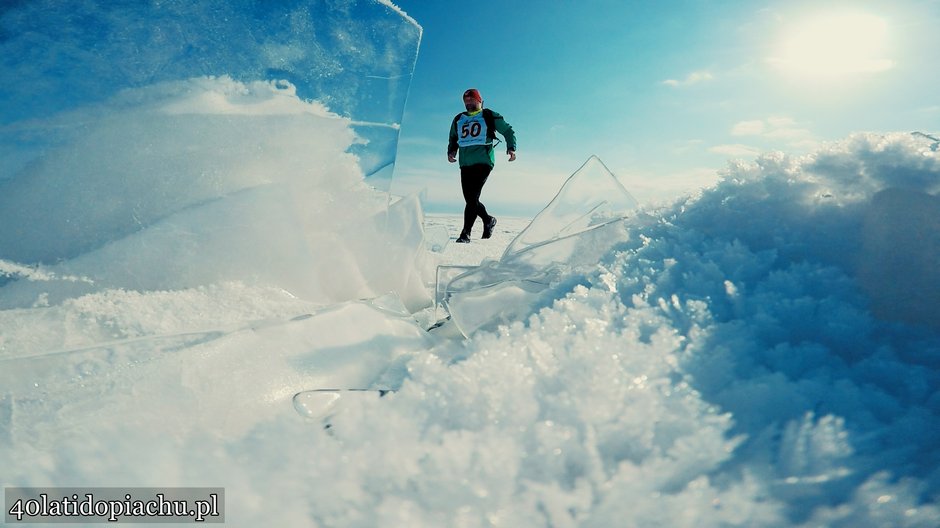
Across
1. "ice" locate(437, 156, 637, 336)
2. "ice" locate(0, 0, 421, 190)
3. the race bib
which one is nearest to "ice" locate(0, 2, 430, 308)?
"ice" locate(0, 0, 421, 190)

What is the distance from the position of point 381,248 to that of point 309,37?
889 millimetres

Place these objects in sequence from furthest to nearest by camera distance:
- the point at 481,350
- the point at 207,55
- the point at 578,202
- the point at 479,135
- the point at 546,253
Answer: the point at 479,135
the point at 578,202
the point at 207,55
the point at 546,253
the point at 481,350

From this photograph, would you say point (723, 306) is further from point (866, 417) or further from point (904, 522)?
point (904, 522)

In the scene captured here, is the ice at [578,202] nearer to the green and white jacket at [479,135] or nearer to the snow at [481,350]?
the snow at [481,350]

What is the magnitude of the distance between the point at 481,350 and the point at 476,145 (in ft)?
12.8

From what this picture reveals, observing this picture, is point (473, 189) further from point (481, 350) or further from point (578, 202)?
point (481, 350)

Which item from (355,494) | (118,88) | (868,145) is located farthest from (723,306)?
(118,88)

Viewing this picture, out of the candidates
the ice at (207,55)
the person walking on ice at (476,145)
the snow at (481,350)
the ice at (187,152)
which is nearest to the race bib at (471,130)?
the person walking on ice at (476,145)

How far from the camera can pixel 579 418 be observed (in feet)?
2.86

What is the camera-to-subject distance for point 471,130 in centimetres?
479

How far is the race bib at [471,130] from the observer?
4.75 meters

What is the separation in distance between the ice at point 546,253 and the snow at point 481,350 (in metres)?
0.01

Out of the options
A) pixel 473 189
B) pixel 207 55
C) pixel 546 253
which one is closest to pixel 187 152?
pixel 207 55

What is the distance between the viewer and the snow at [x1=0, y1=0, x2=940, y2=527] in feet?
2.51
